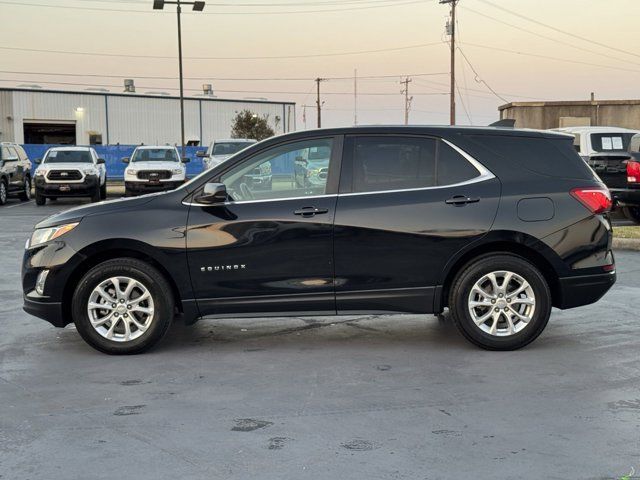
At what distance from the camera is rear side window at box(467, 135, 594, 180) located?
6.55 m

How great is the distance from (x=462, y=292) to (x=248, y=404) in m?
2.11

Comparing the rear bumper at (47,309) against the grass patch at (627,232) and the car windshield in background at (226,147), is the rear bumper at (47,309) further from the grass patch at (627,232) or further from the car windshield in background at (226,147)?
the car windshield in background at (226,147)

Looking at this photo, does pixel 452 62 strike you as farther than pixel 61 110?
No

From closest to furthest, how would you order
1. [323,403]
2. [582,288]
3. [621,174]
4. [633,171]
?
[323,403] → [582,288] → [633,171] → [621,174]

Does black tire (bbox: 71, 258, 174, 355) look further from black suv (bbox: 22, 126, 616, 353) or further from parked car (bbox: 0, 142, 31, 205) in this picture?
parked car (bbox: 0, 142, 31, 205)

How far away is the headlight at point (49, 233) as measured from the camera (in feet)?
21.1

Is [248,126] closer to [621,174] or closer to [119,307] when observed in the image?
[621,174]

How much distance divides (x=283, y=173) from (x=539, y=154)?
82.5 inches

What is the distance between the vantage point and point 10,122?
65.9 metres

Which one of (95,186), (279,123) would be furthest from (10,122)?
(95,186)

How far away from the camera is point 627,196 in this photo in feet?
Answer: 50.3

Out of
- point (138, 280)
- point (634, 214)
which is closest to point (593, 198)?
point (138, 280)

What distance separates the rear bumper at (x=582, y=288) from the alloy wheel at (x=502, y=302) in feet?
1.04

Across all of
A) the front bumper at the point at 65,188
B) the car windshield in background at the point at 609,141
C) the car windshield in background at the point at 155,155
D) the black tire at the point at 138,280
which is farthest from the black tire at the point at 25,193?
the black tire at the point at 138,280
